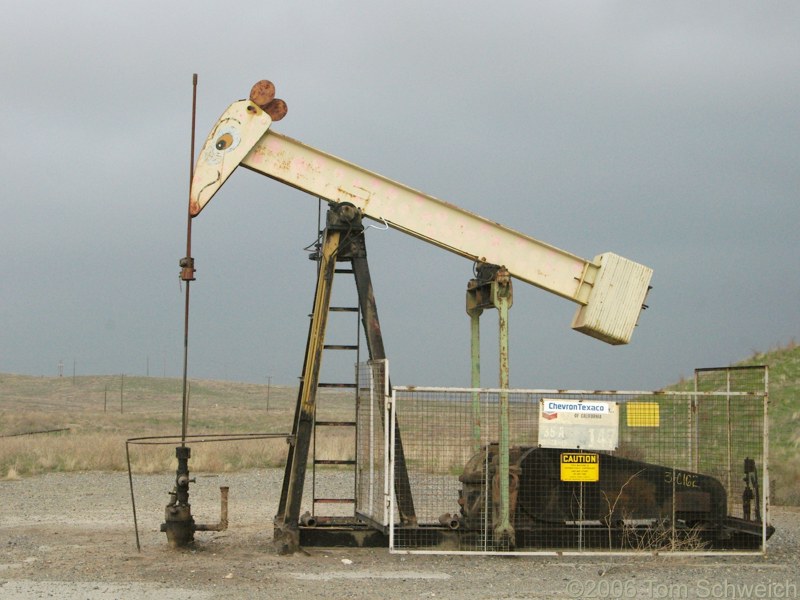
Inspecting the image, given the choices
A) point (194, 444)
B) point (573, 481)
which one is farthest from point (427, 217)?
point (194, 444)

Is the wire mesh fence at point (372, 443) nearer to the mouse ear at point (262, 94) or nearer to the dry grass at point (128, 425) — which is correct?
the dry grass at point (128, 425)

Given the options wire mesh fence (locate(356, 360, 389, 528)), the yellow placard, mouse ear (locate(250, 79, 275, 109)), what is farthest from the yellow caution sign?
mouse ear (locate(250, 79, 275, 109))

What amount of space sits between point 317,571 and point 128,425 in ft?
118

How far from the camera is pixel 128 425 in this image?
43031 millimetres

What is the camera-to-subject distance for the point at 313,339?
1006 cm

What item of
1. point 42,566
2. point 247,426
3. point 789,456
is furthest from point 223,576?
point 247,426

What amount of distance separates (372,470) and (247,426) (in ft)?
113

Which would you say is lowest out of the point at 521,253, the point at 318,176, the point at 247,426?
the point at 247,426

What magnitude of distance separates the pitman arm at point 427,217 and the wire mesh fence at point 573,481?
45.7 inches

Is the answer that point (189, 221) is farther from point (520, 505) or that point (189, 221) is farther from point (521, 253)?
point (520, 505)

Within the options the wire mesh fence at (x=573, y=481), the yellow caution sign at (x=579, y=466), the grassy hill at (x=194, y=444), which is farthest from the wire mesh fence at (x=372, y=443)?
the grassy hill at (x=194, y=444)

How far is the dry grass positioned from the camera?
70.8ft

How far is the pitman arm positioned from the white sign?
105 cm

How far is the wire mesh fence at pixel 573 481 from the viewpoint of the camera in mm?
9812
